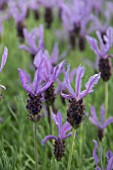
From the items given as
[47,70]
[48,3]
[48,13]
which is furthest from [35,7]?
[47,70]

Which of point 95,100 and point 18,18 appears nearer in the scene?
point 95,100

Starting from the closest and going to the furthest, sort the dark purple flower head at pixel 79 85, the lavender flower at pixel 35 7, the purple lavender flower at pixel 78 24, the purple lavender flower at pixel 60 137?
the dark purple flower head at pixel 79 85 < the purple lavender flower at pixel 60 137 < the purple lavender flower at pixel 78 24 < the lavender flower at pixel 35 7

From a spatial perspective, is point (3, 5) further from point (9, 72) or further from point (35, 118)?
point (35, 118)

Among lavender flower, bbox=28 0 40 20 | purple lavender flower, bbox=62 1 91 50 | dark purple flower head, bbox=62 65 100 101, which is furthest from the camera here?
lavender flower, bbox=28 0 40 20

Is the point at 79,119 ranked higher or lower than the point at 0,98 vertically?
lower

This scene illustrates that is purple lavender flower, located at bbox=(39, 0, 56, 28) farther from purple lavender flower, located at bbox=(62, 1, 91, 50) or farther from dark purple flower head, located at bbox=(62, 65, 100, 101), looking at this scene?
dark purple flower head, located at bbox=(62, 65, 100, 101)

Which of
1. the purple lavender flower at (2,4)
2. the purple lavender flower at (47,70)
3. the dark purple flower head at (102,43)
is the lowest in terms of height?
the purple lavender flower at (47,70)

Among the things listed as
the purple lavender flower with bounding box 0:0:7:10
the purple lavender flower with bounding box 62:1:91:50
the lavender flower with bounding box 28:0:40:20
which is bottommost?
the purple lavender flower with bounding box 62:1:91:50

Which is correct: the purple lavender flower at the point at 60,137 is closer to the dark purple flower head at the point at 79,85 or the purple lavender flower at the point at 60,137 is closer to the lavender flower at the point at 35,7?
the dark purple flower head at the point at 79,85

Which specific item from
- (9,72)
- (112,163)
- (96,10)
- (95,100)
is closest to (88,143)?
(95,100)

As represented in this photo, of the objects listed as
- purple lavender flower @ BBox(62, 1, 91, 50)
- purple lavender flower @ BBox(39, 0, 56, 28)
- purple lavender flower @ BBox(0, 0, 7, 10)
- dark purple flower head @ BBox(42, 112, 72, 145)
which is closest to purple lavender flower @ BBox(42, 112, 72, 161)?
dark purple flower head @ BBox(42, 112, 72, 145)

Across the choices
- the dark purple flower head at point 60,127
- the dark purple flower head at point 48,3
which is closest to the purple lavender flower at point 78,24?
the dark purple flower head at point 48,3
